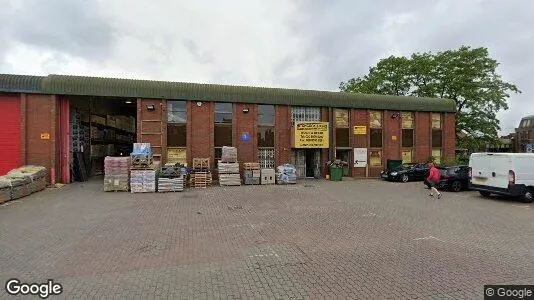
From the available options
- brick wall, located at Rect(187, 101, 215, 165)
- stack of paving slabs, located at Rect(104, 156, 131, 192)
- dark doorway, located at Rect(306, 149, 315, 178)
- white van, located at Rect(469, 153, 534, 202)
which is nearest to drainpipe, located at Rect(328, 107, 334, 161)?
dark doorway, located at Rect(306, 149, 315, 178)

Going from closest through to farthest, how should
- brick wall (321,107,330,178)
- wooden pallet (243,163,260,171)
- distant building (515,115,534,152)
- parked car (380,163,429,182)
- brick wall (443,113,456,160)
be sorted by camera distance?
wooden pallet (243,163,260,171) < parked car (380,163,429,182) < brick wall (321,107,330,178) < brick wall (443,113,456,160) < distant building (515,115,534,152)

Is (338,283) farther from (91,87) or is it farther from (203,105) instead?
(91,87)

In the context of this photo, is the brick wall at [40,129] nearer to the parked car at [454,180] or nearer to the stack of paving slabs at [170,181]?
the stack of paving slabs at [170,181]

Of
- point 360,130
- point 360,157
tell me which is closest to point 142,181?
point 360,157

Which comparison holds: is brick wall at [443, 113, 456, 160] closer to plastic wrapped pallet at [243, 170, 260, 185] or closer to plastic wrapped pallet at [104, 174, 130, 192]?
plastic wrapped pallet at [243, 170, 260, 185]

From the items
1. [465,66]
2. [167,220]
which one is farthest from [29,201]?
[465,66]

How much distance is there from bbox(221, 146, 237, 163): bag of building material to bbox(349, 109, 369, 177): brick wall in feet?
30.7

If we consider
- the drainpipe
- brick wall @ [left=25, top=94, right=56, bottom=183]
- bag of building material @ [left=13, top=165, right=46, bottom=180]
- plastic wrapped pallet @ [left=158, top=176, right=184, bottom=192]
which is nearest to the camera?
bag of building material @ [left=13, top=165, right=46, bottom=180]

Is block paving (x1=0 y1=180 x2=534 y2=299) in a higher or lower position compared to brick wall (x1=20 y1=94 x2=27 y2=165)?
lower

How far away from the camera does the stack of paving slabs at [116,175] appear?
15625 millimetres

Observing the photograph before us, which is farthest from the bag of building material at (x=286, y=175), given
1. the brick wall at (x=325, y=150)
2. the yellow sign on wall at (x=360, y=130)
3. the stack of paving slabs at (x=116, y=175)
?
the stack of paving slabs at (x=116, y=175)

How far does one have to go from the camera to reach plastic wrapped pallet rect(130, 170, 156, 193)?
609 inches

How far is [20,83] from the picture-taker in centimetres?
1709

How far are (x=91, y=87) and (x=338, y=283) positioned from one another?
58.9ft
